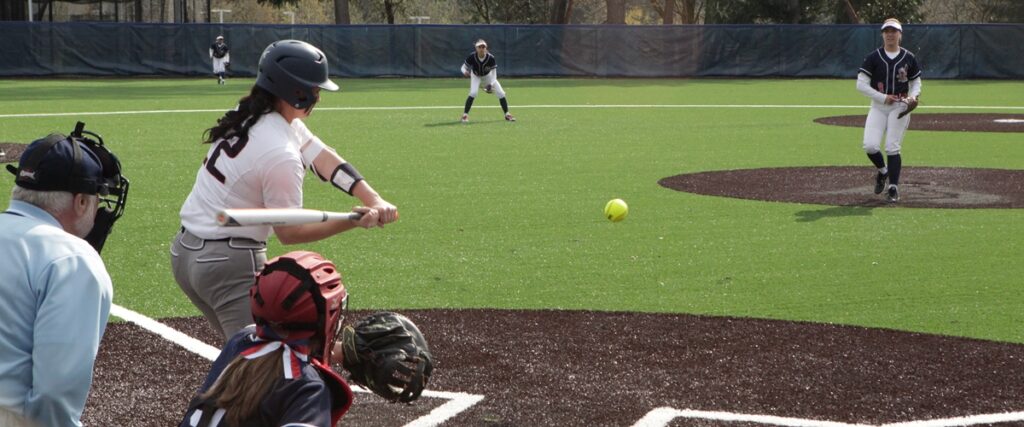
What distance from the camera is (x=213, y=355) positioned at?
7.79 meters

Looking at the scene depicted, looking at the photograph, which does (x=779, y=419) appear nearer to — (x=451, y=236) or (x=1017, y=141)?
(x=451, y=236)

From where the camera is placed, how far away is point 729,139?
23750 millimetres

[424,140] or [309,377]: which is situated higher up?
[309,377]

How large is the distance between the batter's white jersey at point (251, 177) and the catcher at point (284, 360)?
1.77 metres

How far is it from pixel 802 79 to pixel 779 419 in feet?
142

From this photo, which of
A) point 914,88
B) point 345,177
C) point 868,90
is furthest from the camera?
point 914,88

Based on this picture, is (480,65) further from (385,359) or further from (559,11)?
(559,11)

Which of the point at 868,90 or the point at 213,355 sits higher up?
the point at 868,90

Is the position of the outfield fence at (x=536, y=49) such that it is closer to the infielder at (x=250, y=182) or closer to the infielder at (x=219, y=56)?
the infielder at (x=219, y=56)

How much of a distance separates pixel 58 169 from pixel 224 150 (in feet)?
6.15

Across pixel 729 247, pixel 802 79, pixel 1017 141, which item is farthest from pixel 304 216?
pixel 802 79

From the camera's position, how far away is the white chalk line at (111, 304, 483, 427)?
650cm

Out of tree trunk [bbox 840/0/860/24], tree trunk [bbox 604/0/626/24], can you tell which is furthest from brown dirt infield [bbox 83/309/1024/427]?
tree trunk [bbox 604/0/626/24]

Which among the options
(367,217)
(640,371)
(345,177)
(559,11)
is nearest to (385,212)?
(367,217)
